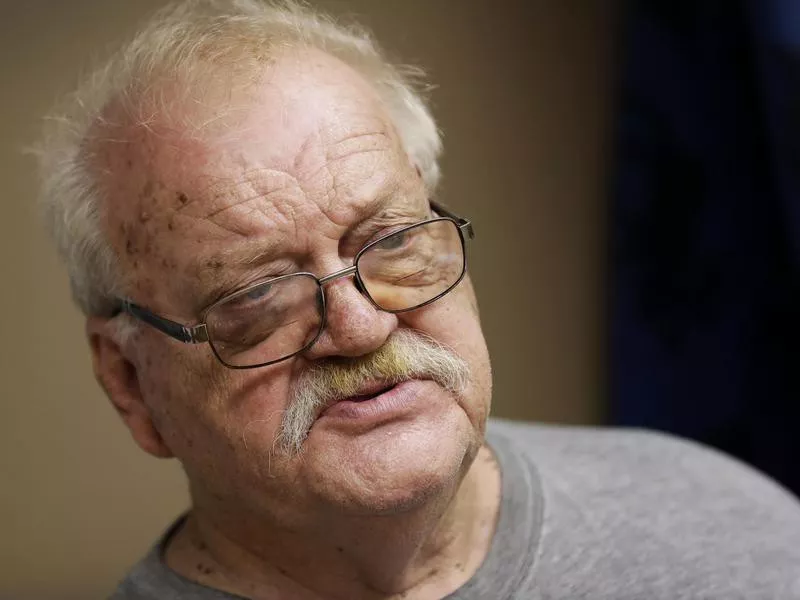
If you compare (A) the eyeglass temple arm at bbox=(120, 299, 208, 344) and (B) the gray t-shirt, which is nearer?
(A) the eyeglass temple arm at bbox=(120, 299, 208, 344)

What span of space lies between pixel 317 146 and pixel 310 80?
0.10m

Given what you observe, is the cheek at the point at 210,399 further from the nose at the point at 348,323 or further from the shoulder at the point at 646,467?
the shoulder at the point at 646,467

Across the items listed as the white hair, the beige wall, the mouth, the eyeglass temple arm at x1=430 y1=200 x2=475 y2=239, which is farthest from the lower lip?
the beige wall

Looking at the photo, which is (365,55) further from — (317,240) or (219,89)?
(317,240)

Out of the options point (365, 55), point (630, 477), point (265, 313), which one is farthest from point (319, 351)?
point (630, 477)

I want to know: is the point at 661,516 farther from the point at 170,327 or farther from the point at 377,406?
the point at 170,327

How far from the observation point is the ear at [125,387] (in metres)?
1.13

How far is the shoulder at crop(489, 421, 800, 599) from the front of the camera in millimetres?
1187

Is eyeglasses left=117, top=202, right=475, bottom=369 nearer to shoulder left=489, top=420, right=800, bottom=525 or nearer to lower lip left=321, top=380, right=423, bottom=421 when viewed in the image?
lower lip left=321, top=380, right=423, bottom=421

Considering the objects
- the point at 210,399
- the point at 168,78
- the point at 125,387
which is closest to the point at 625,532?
the point at 210,399

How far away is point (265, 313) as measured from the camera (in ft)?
3.21

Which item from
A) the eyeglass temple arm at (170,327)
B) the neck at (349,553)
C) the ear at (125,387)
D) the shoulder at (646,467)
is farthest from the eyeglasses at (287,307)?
the shoulder at (646,467)

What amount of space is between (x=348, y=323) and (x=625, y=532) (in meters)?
0.60

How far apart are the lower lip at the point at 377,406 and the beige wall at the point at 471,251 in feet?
2.66
